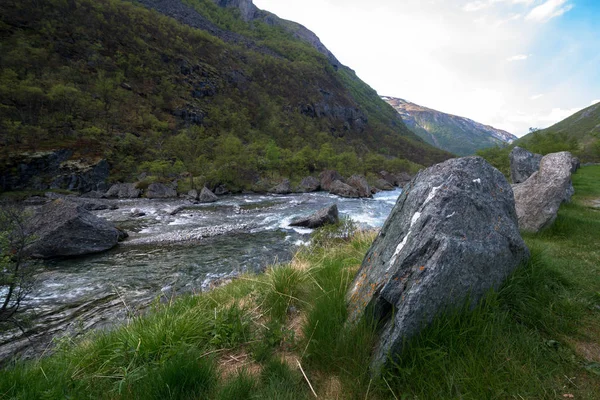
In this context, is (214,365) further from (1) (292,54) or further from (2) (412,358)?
(1) (292,54)

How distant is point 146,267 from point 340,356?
10.3 meters

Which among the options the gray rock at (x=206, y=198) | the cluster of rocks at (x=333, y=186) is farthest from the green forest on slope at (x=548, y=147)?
the gray rock at (x=206, y=198)

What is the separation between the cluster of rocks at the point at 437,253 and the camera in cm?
217

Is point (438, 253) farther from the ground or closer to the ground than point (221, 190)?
farther from the ground

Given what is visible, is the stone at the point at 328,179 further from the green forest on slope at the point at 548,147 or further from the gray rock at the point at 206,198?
the green forest on slope at the point at 548,147

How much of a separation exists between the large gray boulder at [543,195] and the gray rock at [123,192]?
110 ft

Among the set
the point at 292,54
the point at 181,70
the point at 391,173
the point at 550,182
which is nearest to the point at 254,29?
the point at 292,54

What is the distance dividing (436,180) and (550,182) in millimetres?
6711

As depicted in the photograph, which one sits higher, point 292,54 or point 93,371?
point 292,54

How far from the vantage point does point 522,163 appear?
17.8 m

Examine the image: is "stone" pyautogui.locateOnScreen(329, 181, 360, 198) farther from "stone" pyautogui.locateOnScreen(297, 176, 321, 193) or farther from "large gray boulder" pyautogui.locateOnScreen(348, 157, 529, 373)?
"large gray boulder" pyautogui.locateOnScreen(348, 157, 529, 373)

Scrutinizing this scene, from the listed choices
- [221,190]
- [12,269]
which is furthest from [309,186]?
[12,269]

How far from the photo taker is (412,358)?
2.04 meters

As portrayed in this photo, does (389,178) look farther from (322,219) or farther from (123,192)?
(123,192)
